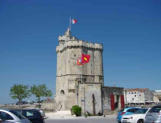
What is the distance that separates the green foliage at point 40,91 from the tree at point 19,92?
2617 mm

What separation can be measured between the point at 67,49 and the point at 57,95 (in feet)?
37.6

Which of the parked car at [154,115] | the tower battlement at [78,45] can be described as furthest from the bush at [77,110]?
the parked car at [154,115]

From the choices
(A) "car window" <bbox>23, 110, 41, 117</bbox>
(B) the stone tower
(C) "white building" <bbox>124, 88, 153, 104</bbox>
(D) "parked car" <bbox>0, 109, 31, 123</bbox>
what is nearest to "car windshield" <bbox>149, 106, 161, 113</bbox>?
(D) "parked car" <bbox>0, 109, 31, 123</bbox>

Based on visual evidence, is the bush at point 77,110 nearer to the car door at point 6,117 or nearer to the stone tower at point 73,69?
the stone tower at point 73,69

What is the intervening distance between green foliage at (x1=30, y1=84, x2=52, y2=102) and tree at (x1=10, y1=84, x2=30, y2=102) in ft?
8.59

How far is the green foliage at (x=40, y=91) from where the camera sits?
61.5 meters

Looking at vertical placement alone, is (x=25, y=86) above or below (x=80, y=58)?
below

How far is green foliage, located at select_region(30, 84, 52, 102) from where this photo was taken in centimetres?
6147

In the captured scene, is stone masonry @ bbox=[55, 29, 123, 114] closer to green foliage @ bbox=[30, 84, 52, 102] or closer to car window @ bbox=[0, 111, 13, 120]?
green foliage @ bbox=[30, 84, 52, 102]

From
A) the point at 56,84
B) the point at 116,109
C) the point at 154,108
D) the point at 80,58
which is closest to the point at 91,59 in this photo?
the point at 80,58

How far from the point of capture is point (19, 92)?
2479 inches

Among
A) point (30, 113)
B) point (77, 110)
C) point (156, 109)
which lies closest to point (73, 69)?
point (77, 110)

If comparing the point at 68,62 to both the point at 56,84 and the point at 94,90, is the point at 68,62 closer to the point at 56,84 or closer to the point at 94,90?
the point at 56,84

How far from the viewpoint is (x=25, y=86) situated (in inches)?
2532
